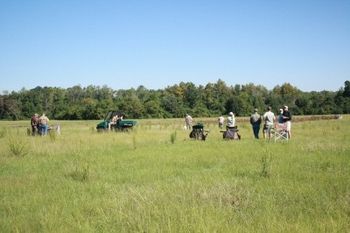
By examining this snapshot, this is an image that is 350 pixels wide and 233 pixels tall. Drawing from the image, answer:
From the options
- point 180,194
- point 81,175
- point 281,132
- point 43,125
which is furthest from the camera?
point 43,125

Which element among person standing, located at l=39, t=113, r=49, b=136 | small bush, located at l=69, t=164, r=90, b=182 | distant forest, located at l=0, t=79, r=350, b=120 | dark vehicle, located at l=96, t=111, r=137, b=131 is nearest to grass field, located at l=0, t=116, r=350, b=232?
small bush, located at l=69, t=164, r=90, b=182

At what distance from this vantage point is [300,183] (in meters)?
8.89

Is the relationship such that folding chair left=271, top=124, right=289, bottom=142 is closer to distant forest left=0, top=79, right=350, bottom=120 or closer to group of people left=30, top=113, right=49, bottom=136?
group of people left=30, top=113, right=49, bottom=136

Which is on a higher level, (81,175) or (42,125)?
(42,125)

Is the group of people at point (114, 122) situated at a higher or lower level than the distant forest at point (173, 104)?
lower

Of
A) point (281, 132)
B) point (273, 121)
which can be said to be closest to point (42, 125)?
point (273, 121)

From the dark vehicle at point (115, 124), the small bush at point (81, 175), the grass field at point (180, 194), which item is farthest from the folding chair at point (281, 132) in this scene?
the dark vehicle at point (115, 124)

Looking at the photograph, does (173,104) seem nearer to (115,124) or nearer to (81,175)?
(115,124)

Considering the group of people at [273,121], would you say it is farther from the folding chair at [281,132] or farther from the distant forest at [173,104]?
the distant forest at [173,104]

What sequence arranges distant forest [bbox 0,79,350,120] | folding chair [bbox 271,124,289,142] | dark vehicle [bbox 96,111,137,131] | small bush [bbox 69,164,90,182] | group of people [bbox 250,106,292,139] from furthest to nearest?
distant forest [bbox 0,79,350,120], dark vehicle [bbox 96,111,137,131], group of people [bbox 250,106,292,139], folding chair [bbox 271,124,289,142], small bush [bbox 69,164,90,182]

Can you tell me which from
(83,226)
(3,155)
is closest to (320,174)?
(83,226)

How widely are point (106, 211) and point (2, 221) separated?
159 centimetres

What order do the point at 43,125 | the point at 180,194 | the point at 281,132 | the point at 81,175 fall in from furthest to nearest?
the point at 43,125
the point at 281,132
the point at 81,175
the point at 180,194

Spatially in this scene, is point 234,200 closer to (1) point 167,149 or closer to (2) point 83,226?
(2) point 83,226
